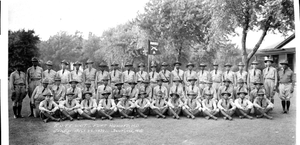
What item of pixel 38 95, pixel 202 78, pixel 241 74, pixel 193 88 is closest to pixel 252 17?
pixel 241 74

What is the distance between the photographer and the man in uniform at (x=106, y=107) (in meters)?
5.32

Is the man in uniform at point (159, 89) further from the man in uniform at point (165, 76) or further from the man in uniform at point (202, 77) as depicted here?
the man in uniform at point (202, 77)

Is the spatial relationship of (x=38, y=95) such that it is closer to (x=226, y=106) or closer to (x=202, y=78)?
(x=202, y=78)

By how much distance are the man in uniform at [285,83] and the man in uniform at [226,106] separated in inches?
38.6

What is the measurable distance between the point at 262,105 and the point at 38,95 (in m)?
4.69

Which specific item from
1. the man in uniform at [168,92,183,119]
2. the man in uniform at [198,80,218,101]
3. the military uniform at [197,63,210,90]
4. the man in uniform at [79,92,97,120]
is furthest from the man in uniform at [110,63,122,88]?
the man in uniform at [198,80,218,101]

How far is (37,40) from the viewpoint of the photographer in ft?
16.1

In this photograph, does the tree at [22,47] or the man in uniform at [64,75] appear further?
the man in uniform at [64,75]

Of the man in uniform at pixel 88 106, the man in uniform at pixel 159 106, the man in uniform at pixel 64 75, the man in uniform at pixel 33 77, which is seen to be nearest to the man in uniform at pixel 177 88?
the man in uniform at pixel 159 106

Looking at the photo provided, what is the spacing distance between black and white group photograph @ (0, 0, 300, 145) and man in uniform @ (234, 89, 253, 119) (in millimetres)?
21

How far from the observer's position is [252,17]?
502 centimetres

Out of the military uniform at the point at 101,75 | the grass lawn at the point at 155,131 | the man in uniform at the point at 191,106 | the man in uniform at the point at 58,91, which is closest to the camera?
the grass lawn at the point at 155,131

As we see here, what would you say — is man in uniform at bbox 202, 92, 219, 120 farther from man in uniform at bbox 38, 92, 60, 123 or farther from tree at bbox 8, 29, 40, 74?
tree at bbox 8, 29, 40, 74

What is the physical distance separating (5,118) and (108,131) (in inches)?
67.6
